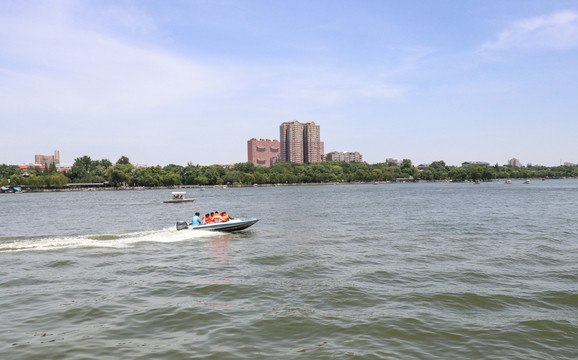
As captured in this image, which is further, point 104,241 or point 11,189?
point 11,189

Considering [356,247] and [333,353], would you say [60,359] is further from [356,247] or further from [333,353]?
[356,247]

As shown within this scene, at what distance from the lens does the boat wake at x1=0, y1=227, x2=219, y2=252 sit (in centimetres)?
2520

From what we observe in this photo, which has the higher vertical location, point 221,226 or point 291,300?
point 221,226

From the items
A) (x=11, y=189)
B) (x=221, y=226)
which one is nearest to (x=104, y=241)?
(x=221, y=226)

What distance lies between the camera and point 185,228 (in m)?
31.4

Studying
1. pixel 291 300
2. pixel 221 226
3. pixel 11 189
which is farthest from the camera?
pixel 11 189

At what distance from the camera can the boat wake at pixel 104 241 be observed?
2520 centimetres

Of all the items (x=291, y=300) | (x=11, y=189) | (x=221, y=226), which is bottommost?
(x=291, y=300)

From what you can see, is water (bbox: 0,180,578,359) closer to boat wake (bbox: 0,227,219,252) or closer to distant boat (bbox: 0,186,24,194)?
boat wake (bbox: 0,227,219,252)

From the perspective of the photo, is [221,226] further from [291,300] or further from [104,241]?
[291,300]

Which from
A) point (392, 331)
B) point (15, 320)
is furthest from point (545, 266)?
point (15, 320)

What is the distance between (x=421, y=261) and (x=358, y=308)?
27.2 ft

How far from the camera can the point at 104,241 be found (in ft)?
89.1

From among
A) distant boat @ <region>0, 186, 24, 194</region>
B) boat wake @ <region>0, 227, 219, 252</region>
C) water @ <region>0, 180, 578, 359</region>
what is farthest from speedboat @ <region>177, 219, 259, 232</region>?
distant boat @ <region>0, 186, 24, 194</region>
